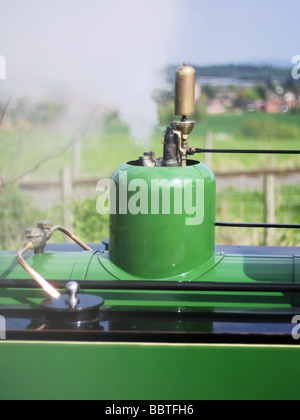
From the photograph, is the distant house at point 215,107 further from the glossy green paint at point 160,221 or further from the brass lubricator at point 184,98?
the glossy green paint at point 160,221

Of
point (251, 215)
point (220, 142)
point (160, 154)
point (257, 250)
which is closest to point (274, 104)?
point (220, 142)

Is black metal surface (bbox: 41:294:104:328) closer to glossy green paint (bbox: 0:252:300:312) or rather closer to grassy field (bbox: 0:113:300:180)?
glossy green paint (bbox: 0:252:300:312)

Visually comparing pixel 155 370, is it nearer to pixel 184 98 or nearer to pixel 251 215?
pixel 184 98

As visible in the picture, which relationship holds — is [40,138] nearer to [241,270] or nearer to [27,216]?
[27,216]

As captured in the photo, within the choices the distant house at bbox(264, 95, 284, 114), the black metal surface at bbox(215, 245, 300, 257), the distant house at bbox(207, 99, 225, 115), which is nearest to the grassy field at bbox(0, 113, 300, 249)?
the distant house at bbox(264, 95, 284, 114)

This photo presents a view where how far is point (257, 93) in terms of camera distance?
73.0 ft

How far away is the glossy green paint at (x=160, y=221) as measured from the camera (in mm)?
2344

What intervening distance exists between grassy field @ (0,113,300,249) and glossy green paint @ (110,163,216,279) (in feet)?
1.82

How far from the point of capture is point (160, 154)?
9.39 meters

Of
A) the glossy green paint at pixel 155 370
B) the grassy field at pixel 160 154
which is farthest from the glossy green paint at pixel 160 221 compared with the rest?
the grassy field at pixel 160 154

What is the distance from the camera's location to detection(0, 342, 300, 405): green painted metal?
6.79 ft

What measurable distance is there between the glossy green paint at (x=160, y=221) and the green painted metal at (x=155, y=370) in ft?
1.33

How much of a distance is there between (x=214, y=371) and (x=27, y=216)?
19.4 feet
